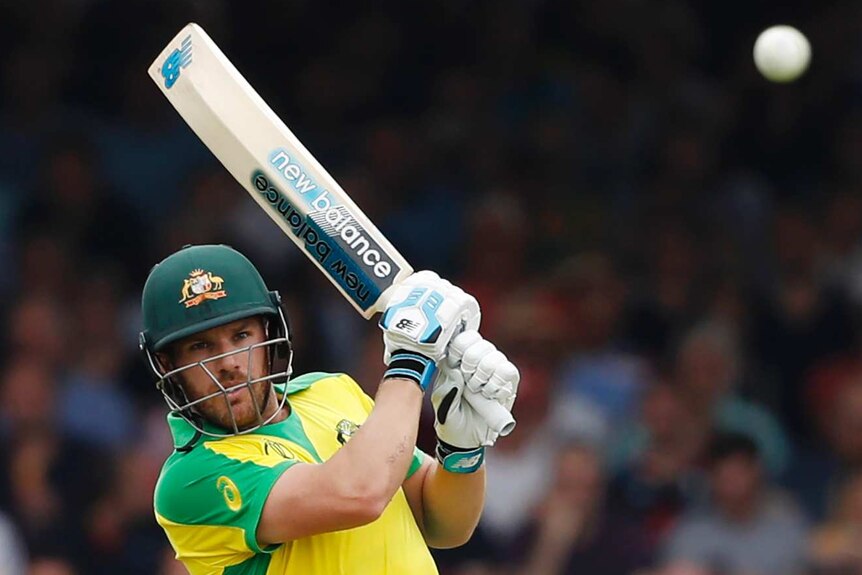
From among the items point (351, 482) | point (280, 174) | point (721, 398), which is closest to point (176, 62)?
point (280, 174)

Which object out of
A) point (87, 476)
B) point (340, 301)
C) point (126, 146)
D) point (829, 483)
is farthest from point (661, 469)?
point (126, 146)

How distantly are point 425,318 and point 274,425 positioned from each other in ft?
1.28

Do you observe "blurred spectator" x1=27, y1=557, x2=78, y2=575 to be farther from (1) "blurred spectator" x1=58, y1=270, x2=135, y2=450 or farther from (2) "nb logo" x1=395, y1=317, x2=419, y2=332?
Answer: (2) "nb logo" x1=395, y1=317, x2=419, y2=332

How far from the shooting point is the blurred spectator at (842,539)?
5863 mm

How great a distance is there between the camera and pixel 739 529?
5938 mm

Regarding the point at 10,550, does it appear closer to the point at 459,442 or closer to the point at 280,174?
the point at 280,174

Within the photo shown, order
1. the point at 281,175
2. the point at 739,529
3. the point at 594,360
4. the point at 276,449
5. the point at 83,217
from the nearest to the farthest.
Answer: the point at 276,449
the point at 281,175
the point at 739,529
the point at 594,360
the point at 83,217

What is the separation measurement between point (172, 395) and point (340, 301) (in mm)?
3656

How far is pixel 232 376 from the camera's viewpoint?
120 inches

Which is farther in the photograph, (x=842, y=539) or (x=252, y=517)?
(x=842, y=539)

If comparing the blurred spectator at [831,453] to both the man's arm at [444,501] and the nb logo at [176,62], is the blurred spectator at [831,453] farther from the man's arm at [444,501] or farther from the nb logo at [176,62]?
the nb logo at [176,62]

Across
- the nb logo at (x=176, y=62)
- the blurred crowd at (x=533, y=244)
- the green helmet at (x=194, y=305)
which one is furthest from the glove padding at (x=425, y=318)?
the blurred crowd at (x=533, y=244)

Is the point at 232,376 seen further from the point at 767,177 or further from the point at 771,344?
the point at 767,177

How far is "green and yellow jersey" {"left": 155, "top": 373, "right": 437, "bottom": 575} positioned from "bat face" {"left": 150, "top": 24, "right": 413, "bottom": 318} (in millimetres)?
354
